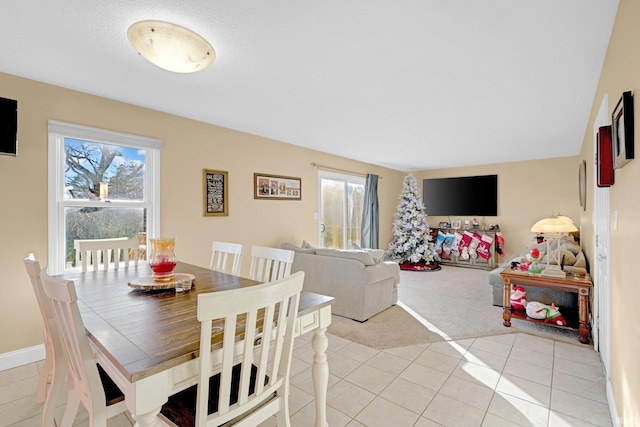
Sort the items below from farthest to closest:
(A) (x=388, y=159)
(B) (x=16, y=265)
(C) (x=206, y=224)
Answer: (A) (x=388, y=159), (C) (x=206, y=224), (B) (x=16, y=265)

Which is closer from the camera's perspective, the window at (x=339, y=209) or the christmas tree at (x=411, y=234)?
the window at (x=339, y=209)

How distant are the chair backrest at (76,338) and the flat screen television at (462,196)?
7.39 meters

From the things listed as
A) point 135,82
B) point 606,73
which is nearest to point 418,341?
point 606,73

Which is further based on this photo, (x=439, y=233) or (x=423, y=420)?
(x=439, y=233)

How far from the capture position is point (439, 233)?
720 centimetres

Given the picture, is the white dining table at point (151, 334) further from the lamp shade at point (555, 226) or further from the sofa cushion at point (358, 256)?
the lamp shade at point (555, 226)

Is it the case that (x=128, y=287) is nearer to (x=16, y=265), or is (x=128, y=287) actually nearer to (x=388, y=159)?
(x=16, y=265)

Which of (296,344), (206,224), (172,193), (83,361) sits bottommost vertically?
(296,344)

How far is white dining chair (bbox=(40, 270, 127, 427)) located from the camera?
1.09 m

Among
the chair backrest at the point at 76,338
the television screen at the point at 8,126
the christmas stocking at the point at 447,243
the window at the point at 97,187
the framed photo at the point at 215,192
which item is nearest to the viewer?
the chair backrest at the point at 76,338

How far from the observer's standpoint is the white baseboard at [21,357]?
2.41 m

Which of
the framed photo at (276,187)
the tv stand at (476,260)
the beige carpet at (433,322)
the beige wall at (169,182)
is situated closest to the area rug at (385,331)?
the beige carpet at (433,322)

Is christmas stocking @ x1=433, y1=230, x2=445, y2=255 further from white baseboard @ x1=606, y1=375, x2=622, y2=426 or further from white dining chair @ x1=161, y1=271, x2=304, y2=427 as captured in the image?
white dining chair @ x1=161, y1=271, x2=304, y2=427

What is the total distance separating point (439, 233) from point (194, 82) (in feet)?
20.6
